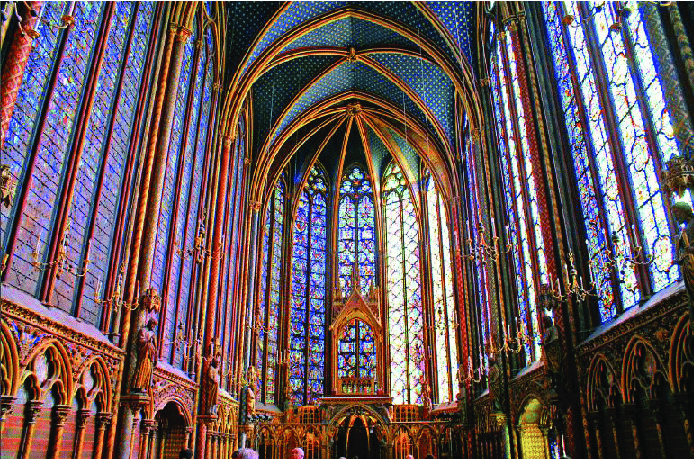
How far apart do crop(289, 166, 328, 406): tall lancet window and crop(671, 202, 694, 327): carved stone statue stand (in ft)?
69.4

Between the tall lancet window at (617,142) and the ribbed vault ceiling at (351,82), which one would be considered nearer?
the tall lancet window at (617,142)

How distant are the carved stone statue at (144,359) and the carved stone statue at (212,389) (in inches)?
188

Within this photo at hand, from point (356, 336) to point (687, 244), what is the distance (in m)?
20.5

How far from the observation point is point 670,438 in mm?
8828

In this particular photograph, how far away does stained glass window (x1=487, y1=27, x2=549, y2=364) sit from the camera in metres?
14.6

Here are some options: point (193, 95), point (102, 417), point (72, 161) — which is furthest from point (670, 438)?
point (193, 95)

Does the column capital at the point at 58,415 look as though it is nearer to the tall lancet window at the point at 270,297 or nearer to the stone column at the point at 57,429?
the stone column at the point at 57,429

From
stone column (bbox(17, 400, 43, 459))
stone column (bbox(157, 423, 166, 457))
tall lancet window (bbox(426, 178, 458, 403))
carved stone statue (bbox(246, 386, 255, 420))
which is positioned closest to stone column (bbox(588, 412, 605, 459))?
stone column (bbox(17, 400, 43, 459))

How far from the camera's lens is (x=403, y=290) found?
1131 inches

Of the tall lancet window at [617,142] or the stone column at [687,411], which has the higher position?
the tall lancet window at [617,142]

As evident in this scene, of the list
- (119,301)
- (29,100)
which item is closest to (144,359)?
(119,301)

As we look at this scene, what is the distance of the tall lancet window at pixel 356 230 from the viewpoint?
95.7 feet

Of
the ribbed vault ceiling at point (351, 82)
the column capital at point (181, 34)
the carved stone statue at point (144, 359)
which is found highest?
the ribbed vault ceiling at point (351, 82)

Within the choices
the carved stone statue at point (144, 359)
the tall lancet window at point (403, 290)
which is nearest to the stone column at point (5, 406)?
the carved stone statue at point (144, 359)
